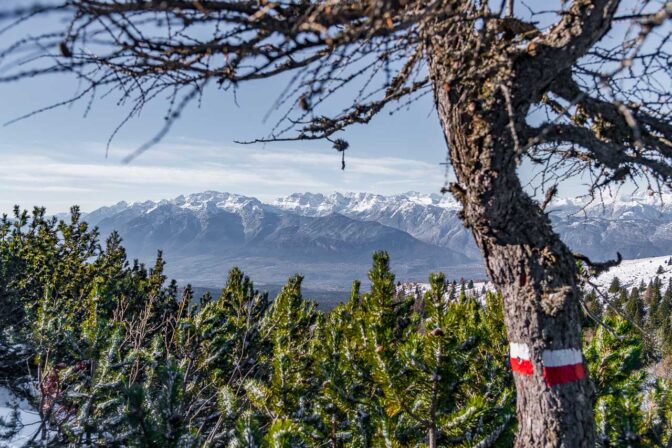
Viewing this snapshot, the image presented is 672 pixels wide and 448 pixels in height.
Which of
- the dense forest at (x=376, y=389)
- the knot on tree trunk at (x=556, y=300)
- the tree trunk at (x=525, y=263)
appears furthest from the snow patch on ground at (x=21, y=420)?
the knot on tree trunk at (x=556, y=300)

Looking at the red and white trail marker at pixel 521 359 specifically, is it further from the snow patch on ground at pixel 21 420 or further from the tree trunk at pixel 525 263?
the snow patch on ground at pixel 21 420

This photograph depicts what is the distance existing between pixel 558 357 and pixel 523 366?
215 mm

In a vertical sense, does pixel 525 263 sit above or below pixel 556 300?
above

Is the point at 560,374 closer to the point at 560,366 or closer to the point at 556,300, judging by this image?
the point at 560,366

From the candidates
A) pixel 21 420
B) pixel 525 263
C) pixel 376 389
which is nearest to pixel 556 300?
pixel 525 263

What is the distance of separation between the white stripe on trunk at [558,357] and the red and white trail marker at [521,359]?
0.30ft

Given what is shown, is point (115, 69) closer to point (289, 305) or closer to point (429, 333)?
point (429, 333)

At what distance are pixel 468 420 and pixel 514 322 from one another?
1568 mm

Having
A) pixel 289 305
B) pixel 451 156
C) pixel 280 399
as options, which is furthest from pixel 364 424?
pixel 289 305

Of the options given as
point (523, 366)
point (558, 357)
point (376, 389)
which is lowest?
point (376, 389)

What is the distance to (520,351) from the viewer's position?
2.66 meters

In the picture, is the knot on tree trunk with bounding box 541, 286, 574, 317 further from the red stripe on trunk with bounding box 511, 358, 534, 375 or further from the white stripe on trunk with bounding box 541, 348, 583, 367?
the red stripe on trunk with bounding box 511, 358, 534, 375

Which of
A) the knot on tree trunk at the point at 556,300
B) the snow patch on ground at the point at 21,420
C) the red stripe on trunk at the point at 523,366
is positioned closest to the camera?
the knot on tree trunk at the point at 556,300

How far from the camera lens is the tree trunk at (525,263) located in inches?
98.3
